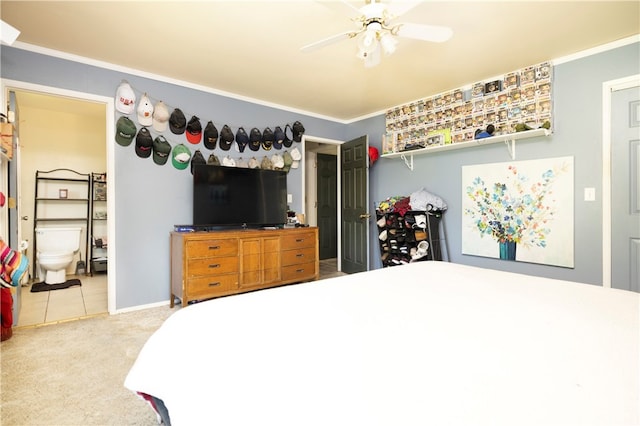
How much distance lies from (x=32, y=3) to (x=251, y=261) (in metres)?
2.63

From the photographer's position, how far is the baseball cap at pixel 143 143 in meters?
3.05

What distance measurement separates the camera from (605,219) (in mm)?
2586

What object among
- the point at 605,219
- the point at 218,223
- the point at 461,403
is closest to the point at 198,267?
the point at 218,223

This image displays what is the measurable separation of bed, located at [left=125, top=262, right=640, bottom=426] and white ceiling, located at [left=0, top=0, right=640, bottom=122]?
1.63 metres

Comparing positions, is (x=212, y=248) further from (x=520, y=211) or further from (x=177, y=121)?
(x=520, y=211)

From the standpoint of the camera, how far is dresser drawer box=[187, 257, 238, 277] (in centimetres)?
292

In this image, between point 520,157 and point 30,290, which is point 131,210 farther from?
point 520,157

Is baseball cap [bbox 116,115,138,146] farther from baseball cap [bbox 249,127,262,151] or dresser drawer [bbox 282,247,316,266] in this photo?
dresser drawer [bbox 282,247,316,266]

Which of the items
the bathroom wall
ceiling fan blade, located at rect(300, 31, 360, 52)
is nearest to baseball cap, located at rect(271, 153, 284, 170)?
ceiling fan blade, located at rect(300, 31, 360, 52)

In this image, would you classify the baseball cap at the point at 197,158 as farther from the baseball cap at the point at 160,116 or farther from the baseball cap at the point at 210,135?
the baseball cap at the point at 160,116

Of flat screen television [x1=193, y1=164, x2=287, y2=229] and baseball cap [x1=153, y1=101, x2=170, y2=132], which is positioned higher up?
baseball cap [x1=153, y1=101, x2=170, y2=132]

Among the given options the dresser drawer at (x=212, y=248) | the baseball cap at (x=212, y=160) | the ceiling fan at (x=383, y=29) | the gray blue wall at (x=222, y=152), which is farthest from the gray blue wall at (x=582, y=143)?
the baseball cap at (x=212, y=160)

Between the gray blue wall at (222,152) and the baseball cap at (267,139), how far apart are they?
186 millimetres

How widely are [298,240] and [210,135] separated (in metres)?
1.60
